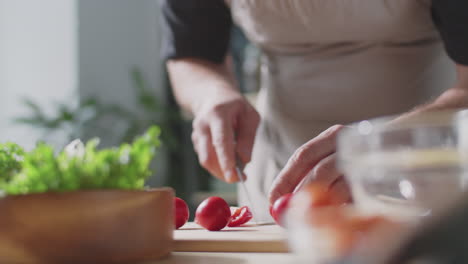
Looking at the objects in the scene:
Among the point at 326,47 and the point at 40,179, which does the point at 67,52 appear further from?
the point at 40,179

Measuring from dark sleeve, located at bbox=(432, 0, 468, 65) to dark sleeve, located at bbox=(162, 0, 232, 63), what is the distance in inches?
23.3

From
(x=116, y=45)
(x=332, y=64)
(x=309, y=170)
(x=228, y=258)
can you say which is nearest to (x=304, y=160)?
(x=309, y=170)

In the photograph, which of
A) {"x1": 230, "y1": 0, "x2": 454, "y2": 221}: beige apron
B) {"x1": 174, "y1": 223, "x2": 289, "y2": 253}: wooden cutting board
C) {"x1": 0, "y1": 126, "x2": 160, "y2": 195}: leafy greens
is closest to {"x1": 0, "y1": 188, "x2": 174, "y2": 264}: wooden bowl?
{"x1": 0, "y1": 126, "x2": 160, "y2": 195}: leafy greens

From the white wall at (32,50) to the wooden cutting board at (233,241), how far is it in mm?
2582

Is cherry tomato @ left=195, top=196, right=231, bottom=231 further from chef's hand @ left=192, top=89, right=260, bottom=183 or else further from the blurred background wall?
the blurred background wall

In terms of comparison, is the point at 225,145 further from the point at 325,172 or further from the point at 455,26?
the point at 455,26

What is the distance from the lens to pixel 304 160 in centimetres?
83

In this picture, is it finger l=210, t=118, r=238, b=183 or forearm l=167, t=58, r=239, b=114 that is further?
forearm l=167, t=58, r=239, b=114

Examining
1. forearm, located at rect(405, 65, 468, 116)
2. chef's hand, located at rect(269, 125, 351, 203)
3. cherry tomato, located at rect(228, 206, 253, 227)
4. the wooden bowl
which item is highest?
the wooden bowl

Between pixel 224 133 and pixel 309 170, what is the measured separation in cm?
32

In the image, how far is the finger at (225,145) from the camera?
109 cm

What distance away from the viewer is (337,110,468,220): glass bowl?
449 millimetres

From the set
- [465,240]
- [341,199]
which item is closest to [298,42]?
[341,199]

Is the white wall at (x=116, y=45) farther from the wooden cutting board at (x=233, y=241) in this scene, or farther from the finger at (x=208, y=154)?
the wooden cutting board at (x=233, y=241)
